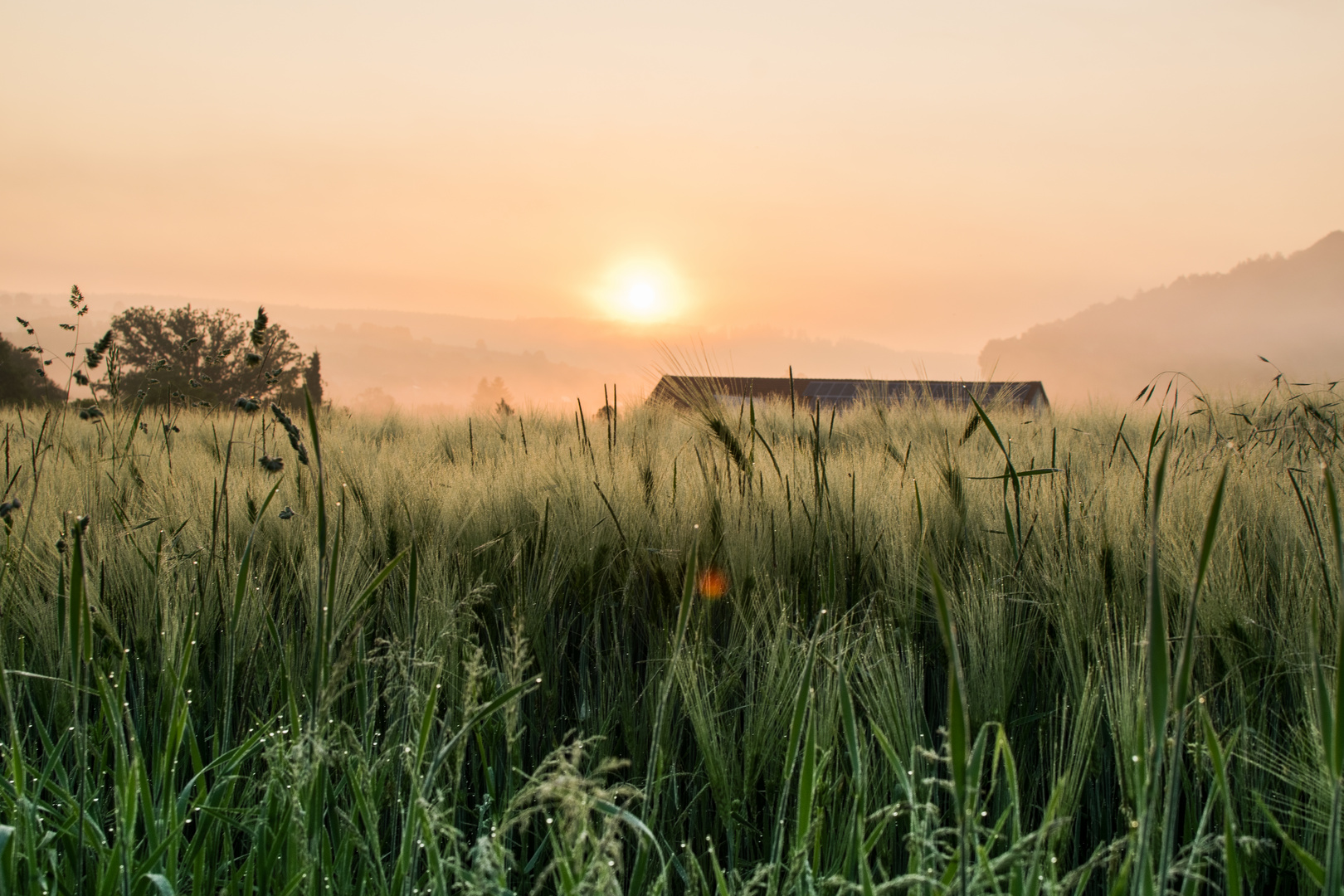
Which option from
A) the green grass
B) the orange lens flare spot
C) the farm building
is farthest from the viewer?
the farm building

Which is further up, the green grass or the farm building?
the farm building

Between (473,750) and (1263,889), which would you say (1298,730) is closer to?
(1263,889)

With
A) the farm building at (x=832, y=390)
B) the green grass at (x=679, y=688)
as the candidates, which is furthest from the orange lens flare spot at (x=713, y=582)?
the farm building at (x=832, y=390)

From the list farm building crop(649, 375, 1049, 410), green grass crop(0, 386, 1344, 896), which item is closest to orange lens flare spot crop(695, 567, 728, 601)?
green grass crop(0, 386, 1344, 896)

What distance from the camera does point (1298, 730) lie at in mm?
999

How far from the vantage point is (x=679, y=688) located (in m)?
1.19

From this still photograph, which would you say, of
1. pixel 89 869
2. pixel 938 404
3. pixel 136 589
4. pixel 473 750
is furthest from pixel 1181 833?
pixel 938 404

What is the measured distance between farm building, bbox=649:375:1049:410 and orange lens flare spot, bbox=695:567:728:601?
0.43 metres

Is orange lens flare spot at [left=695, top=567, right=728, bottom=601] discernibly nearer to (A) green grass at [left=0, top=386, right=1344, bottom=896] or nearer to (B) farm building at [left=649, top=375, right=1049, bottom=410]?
(A) green grass at [left=0, top=386, right=1344, bottom=896]

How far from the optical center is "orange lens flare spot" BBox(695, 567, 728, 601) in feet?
5.00

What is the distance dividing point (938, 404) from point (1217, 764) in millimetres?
5007

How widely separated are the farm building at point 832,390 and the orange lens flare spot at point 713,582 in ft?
1.42

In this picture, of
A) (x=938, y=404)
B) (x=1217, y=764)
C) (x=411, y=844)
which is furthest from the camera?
(x=938, y=404)

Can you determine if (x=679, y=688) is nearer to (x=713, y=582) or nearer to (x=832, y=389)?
(x=713, y=582)
